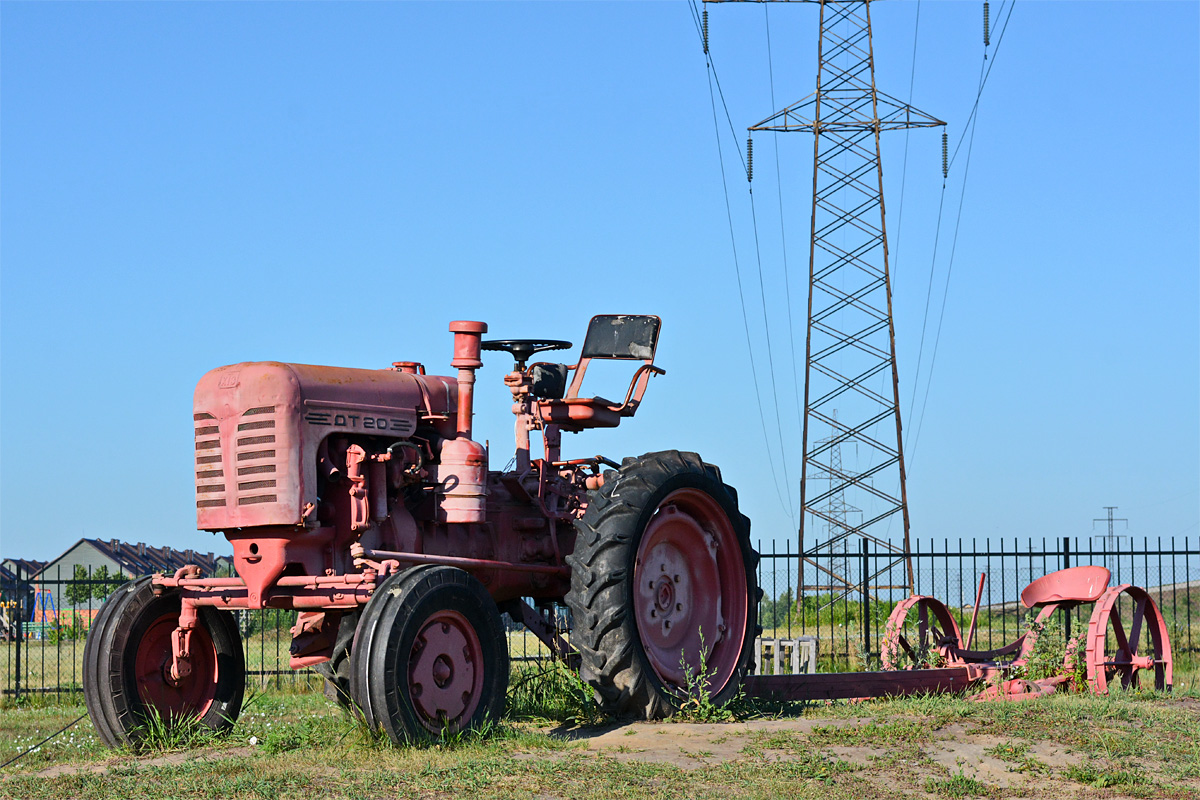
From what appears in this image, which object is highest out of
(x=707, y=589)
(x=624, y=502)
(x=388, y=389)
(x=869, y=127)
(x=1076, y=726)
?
(x=869, y=127)

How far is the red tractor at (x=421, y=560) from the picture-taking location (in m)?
7.04

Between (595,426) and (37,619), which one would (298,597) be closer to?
(595,426)

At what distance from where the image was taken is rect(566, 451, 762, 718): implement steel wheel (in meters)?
→ 7.70

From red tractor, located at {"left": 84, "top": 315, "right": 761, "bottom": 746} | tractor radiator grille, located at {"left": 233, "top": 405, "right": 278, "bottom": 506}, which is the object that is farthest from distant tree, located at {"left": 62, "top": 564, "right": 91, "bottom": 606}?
tractor radiator grille, located at {"left": 233, "top": 405, "right": 278, "bottom": 506}

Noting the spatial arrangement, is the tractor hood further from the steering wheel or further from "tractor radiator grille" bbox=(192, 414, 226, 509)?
the steering wheel

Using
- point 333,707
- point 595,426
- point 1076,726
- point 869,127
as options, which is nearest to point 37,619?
point 869,127

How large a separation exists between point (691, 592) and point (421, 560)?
7.15ft

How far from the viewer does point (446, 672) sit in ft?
23.0

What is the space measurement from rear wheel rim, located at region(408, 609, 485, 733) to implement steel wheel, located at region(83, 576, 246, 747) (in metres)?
1.75

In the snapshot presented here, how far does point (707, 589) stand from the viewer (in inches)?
354

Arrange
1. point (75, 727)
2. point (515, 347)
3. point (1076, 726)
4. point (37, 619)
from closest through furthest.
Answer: point (1076, 726) → point (515, 347) → point (75, 727) → point (37, 619)

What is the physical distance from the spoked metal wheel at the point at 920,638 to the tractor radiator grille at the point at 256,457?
530 cm

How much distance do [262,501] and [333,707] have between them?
4207 mm

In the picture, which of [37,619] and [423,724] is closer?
[423,724]
